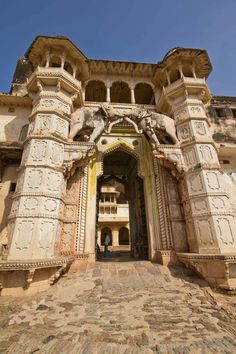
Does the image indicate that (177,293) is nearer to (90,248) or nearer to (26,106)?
(90,248)

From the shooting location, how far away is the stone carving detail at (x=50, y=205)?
21.5 feet

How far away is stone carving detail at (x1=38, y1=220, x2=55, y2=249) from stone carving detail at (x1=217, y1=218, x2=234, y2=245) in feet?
19.9

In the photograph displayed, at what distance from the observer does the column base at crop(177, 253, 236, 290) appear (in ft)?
19.0

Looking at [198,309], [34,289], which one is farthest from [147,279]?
[34,289]

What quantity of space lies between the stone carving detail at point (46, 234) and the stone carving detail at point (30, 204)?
2.06ft

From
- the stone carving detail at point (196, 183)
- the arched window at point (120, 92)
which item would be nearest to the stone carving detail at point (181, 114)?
the stone carving detail at point (196, 183)

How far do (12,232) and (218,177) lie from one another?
8058 millimetres

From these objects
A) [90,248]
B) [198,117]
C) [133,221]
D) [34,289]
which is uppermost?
[198,117]

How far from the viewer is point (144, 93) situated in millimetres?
12961

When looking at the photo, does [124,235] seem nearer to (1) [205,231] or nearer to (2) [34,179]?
(1) [205,231]

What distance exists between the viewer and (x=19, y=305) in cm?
467

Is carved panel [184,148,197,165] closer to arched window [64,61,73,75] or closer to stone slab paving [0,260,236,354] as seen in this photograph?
stone slab paving [0,260,236,354]

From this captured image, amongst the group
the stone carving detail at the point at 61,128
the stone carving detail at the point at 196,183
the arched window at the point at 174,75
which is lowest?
the stone carving detail at the point at 196,183

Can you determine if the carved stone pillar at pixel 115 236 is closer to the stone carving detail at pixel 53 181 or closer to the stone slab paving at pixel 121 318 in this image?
the stone slab paving at pixel 121 318
